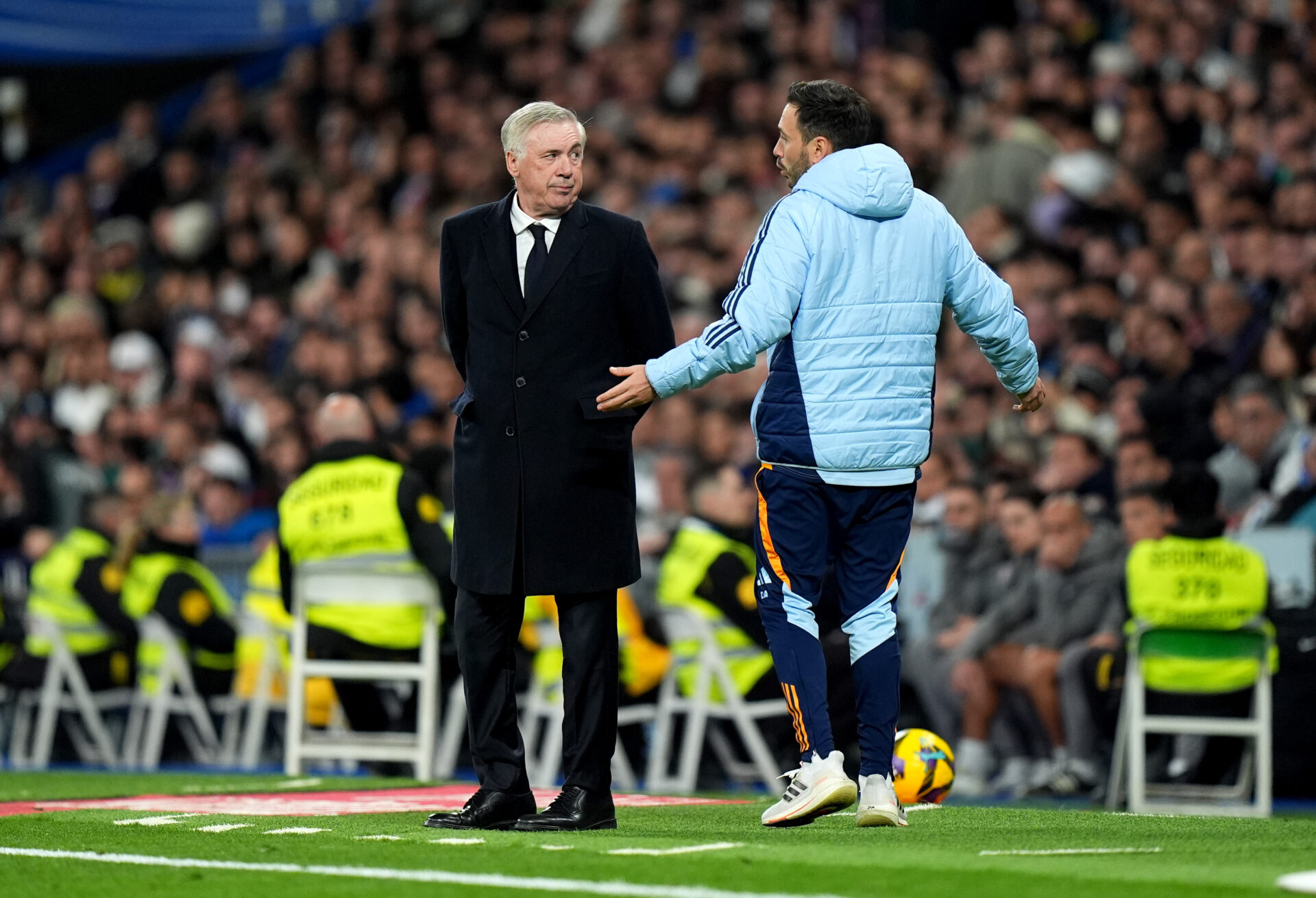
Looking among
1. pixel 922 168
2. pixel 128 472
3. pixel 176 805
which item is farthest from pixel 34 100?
pixel 176 805

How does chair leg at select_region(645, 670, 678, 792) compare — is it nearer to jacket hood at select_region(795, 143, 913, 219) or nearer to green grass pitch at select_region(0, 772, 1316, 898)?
green grass pitch at select_region(0, 772, 1316, 898)

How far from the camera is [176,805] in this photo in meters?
7.95

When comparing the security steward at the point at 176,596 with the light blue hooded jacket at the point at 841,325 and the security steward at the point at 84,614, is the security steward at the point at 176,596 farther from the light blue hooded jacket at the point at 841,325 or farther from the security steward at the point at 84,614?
the light blue hooded jacket at the point at 841,325

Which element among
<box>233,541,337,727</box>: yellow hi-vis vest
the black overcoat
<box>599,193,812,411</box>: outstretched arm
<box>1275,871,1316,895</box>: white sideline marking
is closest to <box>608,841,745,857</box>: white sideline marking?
the black overcoat

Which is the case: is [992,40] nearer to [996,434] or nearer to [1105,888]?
[996,434]

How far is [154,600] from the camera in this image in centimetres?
1266

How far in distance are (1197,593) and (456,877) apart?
5230mm

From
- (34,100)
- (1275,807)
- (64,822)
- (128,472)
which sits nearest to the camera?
(64,822)

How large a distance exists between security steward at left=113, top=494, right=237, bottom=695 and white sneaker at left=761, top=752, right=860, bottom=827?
6.97 meters

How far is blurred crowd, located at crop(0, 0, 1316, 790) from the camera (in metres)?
12.0

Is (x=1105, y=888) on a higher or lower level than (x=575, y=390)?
lower

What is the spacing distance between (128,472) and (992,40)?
7.09m

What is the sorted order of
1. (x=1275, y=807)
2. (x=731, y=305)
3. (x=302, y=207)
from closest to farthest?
(x=731, y=305) < (x=1275, y=807) < (x=302, y=207)

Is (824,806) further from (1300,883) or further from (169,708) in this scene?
(169,708)
